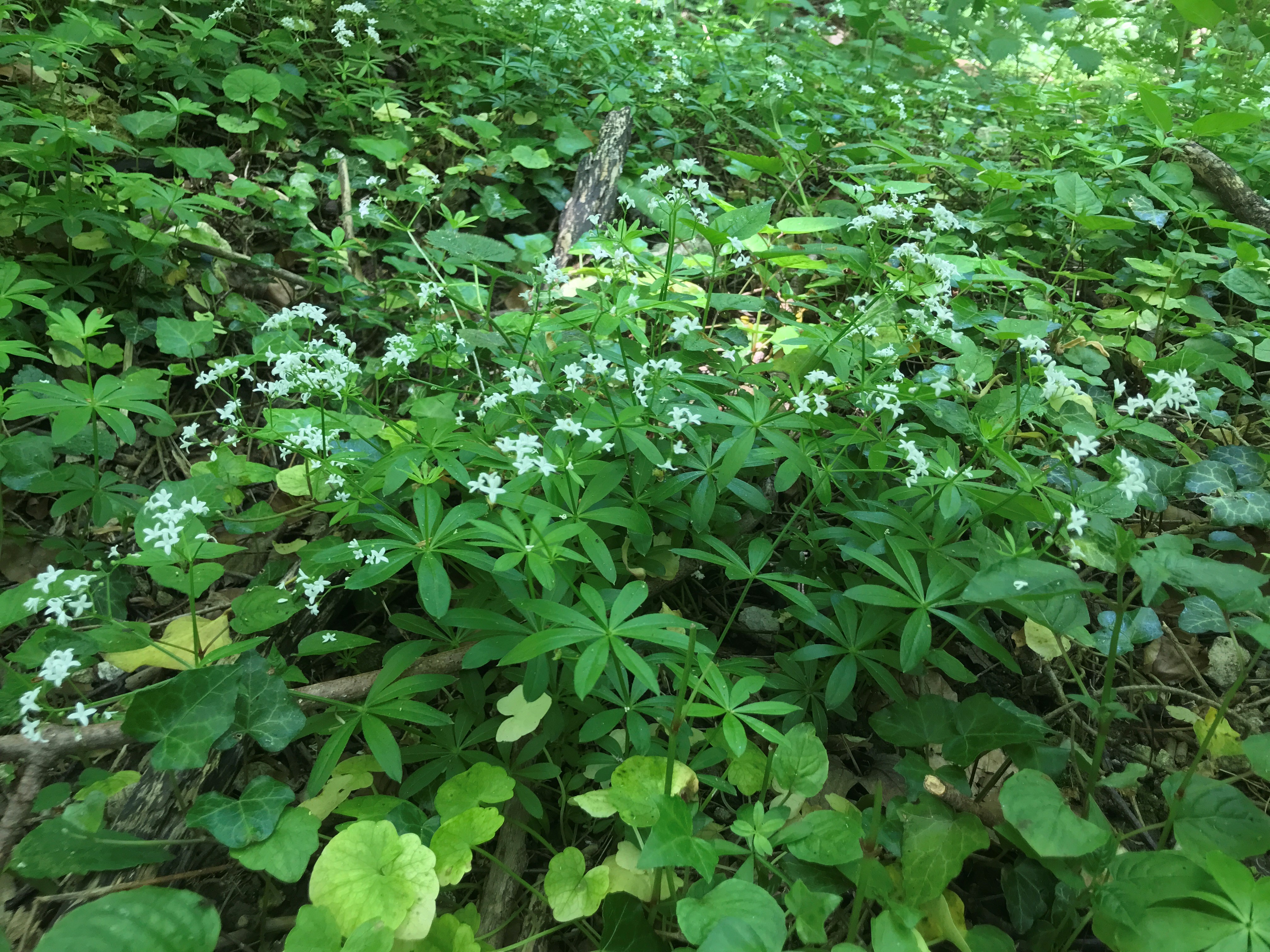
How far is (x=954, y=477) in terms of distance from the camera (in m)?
2.01

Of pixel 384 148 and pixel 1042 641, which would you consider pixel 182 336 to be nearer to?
pixel 384 148

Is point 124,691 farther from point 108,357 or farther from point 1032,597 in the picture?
point 1032,597

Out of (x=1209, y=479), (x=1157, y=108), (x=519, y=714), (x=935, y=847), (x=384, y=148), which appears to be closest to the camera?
(x=935, y=847)

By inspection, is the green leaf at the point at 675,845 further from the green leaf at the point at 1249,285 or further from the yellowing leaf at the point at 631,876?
the green leaf at the point at 1249,285

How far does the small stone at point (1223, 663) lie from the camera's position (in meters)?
2.23

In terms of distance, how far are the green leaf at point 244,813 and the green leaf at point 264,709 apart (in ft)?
0.35

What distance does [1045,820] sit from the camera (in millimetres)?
1547

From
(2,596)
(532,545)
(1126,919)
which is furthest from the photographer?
(2,596)

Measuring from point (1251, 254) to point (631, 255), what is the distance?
8.67 feet

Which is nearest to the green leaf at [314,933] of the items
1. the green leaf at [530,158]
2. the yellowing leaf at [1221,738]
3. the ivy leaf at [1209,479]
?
the yellowing leaf at [1221,738]

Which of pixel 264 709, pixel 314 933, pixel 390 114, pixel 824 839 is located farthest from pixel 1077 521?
pixel 390 114

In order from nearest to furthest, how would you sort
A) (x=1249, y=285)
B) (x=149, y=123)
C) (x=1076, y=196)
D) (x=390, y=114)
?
(x=1249, y=285) → (x=1076, y=196) → (x=149, y=123) → (x=390, y=114)

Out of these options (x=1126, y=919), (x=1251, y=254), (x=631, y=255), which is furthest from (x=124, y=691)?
(x=1251, y=254)

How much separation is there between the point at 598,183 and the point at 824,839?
149 inches
